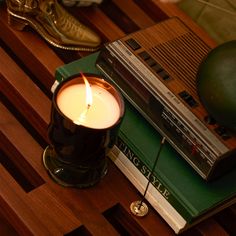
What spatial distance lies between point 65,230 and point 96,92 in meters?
0.17

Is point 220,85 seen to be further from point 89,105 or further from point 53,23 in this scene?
point 53,23

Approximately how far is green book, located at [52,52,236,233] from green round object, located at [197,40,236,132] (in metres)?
0.08

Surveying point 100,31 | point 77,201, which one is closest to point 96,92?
point 77,201

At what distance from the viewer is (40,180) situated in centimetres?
77

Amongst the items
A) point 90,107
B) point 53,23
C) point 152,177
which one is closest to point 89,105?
point 90,107

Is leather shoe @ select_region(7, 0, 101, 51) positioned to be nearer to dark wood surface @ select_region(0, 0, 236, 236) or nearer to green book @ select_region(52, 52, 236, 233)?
dark wood surface @ select_region(0, 0, 236, 236)

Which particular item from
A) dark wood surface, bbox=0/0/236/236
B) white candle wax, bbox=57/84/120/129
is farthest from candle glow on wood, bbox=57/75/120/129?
dark wood surface, bbox=0/0/236/236

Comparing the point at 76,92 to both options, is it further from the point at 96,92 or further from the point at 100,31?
the point at 100,31

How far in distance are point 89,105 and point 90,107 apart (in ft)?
0.04

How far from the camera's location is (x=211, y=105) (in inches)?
28.5

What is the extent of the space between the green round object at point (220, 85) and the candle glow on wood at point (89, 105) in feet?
0.35

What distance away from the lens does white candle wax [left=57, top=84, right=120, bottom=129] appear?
2.30 ft

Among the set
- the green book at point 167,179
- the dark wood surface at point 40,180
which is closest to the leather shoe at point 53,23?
the dark wood surface at point 40,180

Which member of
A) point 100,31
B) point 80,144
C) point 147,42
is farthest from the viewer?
point 100,31
